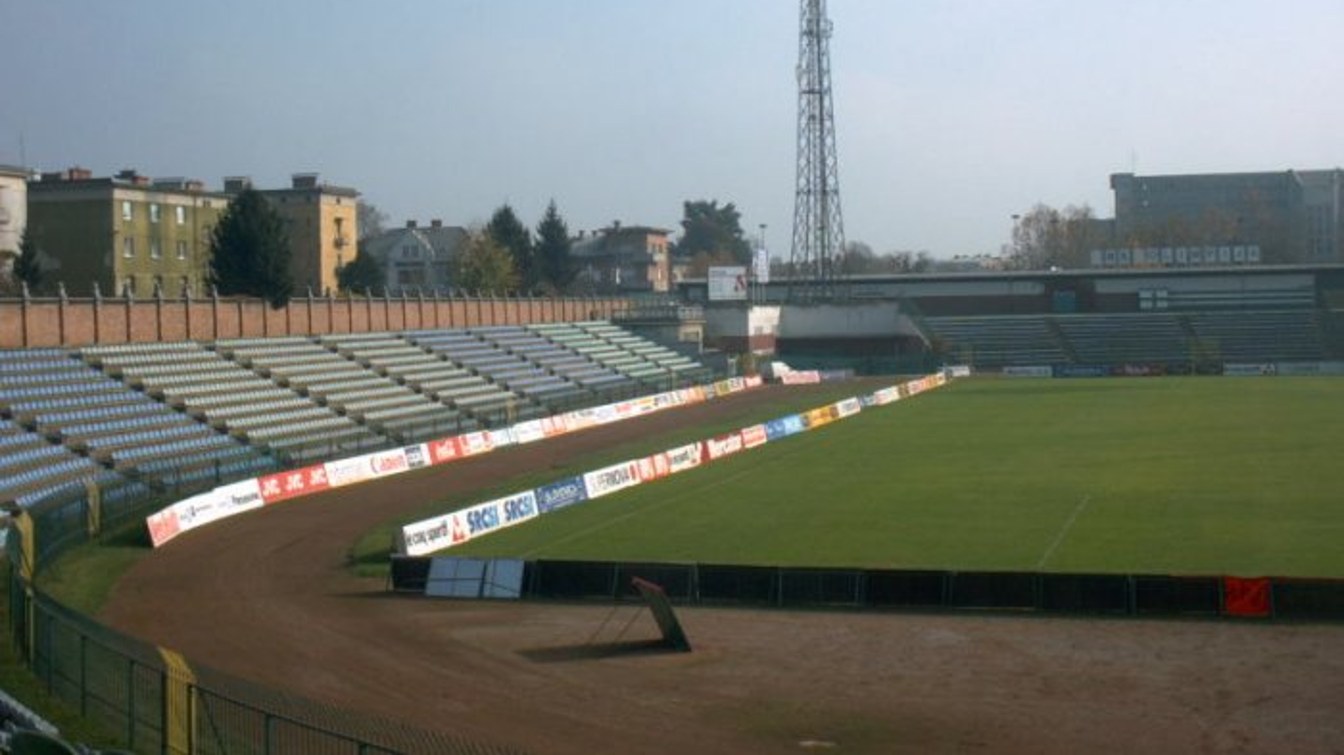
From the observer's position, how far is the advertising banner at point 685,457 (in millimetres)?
58062

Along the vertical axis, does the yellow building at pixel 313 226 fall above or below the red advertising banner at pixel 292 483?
above

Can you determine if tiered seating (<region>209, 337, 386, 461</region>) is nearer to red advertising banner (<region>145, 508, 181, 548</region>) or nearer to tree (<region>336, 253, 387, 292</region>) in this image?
red advertising banner (<region>145, 508, 181, 548</region>)

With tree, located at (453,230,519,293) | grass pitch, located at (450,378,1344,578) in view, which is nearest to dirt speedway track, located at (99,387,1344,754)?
grass pitch, located at (450,378,1344,578)

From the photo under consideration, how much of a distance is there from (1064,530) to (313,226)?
3345 inches

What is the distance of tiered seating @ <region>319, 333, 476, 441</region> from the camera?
67250 millimetres

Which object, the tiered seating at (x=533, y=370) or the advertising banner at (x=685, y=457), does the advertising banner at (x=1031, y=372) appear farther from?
the advertising banner at (x=685, y=457)

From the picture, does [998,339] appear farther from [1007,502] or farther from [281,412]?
[1007,502]

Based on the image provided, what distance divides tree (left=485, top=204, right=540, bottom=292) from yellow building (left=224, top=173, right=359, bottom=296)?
17384 millimetres

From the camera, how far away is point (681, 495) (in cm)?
5078

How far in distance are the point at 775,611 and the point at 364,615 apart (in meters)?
7.88

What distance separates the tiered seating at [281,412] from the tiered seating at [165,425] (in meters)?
0.93

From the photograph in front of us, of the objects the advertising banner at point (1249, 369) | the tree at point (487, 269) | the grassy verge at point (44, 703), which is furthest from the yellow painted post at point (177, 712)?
the tree at point (487, 269)

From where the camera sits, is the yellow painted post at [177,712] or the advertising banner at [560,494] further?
the advertising banner at [560,494]

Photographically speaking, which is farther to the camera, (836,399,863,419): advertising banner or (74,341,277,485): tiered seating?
(836,399,863,419): advertising banner
